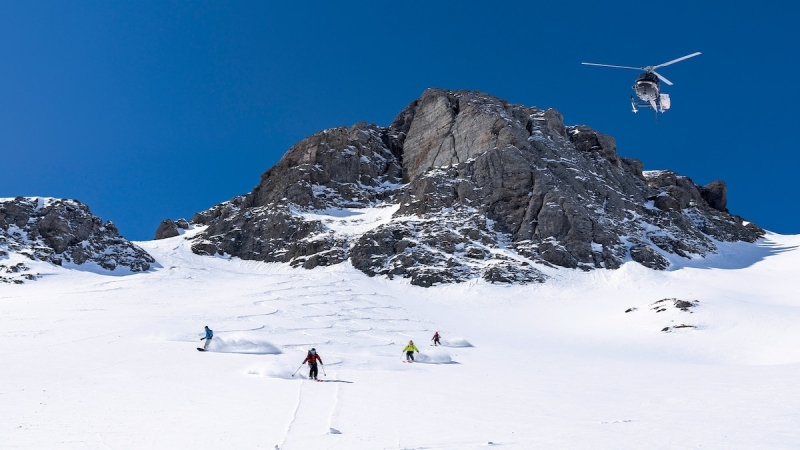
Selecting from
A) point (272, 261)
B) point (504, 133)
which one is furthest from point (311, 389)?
point (504, 133)

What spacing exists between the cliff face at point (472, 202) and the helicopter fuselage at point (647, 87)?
42535 mm

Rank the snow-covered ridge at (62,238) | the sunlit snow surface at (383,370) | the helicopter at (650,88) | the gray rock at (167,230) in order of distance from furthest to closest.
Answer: the gray rock at (167,230), the snow-covered ridge at (62,238), the helicopter at (650,88), the sunlit snow surface at (383,370)

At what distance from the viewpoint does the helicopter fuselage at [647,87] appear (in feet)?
100

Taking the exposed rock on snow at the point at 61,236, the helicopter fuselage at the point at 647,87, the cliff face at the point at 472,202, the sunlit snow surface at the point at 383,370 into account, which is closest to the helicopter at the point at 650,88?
the helicopter fuselage at the point at 647,87

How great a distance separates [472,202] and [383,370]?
68908 millimetres

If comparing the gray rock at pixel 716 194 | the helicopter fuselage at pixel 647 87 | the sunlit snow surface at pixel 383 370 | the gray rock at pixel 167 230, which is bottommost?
the sunlit snow surface at pixel 383 370

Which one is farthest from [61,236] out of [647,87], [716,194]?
[716,194]

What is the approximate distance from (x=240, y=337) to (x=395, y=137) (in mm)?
101992

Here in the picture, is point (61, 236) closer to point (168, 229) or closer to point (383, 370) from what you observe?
point (168, 229)

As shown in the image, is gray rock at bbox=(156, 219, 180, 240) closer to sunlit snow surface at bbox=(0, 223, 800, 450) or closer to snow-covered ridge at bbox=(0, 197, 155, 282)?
snow-covered ridge at bbox=(0, 197, 155, 282)

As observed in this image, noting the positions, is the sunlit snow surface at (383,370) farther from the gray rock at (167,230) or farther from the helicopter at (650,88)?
the gray rock at (167,230)

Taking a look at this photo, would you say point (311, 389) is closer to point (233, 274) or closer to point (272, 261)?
point (233, 274)

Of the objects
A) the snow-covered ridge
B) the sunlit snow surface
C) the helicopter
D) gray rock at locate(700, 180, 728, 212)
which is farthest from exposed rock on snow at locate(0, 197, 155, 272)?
gray rock at locate(700, 180, 728, 212)

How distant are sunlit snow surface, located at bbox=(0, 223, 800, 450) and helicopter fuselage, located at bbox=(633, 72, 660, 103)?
14.6 meters
